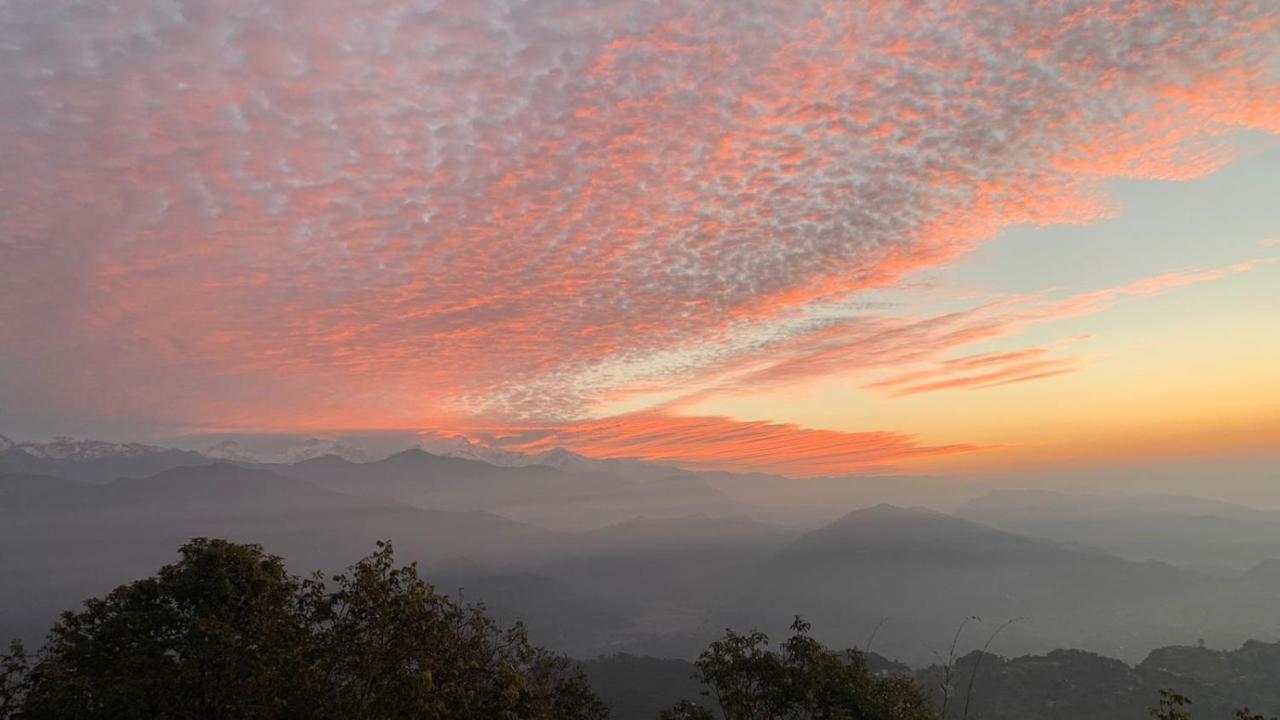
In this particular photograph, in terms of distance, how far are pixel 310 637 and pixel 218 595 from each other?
459 cm

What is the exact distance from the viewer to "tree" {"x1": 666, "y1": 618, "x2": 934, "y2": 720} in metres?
30.8

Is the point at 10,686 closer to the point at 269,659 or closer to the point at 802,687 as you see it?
the point at 269,659

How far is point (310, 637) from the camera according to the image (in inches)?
1052

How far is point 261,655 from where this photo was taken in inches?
906

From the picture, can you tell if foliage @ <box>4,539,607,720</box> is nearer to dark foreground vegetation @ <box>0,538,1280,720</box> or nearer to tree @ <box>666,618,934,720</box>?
dark foreground vegetation @ <box>0,538,1280,720</box>

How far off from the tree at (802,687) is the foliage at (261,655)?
1229 centimetres

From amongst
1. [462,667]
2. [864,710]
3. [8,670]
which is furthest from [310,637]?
[864,710]

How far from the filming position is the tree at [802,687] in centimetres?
3081

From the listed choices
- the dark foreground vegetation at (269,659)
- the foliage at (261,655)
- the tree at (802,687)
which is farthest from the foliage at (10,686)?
the tree at (802,687)

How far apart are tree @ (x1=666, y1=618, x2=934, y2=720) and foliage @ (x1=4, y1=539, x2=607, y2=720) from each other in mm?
12288

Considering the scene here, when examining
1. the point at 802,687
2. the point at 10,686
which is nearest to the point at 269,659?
the point at 10,686

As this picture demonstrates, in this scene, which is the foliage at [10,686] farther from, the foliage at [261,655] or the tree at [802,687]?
the tree at [802,687]

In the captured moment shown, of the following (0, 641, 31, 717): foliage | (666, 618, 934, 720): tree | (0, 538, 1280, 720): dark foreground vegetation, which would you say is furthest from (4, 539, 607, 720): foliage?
(666, 618, 934, 720): tree

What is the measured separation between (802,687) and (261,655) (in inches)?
1125
